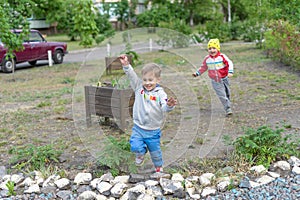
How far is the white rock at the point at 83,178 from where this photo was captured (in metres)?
4.41

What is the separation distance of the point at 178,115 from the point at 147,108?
11.4ft

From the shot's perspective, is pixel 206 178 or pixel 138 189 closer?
pixel 138 189

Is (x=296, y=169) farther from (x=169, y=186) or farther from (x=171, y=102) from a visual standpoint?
(x=171, y=102)

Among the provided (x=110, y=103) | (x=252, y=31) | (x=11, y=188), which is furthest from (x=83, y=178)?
(x=252, y=31)

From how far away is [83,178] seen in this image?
175 inches

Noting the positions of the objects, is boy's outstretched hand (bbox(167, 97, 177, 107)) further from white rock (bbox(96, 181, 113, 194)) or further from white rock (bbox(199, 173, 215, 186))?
white rock (bbox(96, 181, 113, 194))

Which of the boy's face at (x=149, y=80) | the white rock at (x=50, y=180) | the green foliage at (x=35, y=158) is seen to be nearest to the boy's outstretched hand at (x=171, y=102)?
the boy's face at (x=149, y=80)

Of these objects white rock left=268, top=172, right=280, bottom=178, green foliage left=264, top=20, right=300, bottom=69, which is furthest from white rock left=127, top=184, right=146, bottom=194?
green foliage left=264, top=20, right=300, bottom=69

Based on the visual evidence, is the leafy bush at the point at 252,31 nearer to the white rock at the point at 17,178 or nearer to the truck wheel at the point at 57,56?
the truck wheel at the point at 57,56

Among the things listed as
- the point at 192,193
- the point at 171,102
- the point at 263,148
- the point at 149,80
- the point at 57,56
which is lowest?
the point at 192,193

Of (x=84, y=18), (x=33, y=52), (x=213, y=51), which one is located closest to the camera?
(x=213, y=51)

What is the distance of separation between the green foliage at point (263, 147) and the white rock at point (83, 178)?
171 centimetres

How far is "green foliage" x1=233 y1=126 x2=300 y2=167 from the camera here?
15.2 ft

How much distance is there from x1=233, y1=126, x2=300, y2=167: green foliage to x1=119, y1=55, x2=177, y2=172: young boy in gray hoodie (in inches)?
40.6
